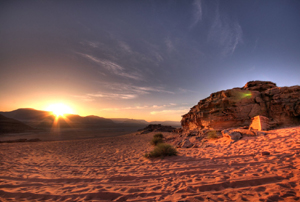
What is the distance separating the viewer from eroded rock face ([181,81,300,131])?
1085 cm

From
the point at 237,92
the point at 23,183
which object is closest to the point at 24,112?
the point at 23,183

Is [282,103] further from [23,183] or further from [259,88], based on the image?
[23,183]

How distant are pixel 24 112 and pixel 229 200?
13301 centimetres

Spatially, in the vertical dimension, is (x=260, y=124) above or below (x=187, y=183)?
above

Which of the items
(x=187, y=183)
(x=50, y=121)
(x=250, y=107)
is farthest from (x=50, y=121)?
(x=250, y=107)

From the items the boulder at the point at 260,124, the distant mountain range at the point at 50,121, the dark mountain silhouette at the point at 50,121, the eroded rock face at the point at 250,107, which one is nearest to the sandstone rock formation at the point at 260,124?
the boulder at the point at 260,124

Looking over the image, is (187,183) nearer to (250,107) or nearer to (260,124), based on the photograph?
(260,124)

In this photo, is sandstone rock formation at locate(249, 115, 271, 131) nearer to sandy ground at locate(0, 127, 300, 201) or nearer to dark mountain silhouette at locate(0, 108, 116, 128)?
sandy ground at locate(0, 127, 300, 201)

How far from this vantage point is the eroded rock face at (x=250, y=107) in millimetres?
10852

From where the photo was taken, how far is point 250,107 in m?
12.4

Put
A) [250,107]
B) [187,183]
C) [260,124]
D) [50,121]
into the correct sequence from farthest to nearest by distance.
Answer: [50,121], [250,107], [260,124], [187,183]

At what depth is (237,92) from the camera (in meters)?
13.6

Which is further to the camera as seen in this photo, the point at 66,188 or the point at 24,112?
the point at 24,112

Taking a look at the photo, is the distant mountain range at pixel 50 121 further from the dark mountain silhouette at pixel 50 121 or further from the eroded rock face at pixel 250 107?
the eroded rock face at pixel 250 107
